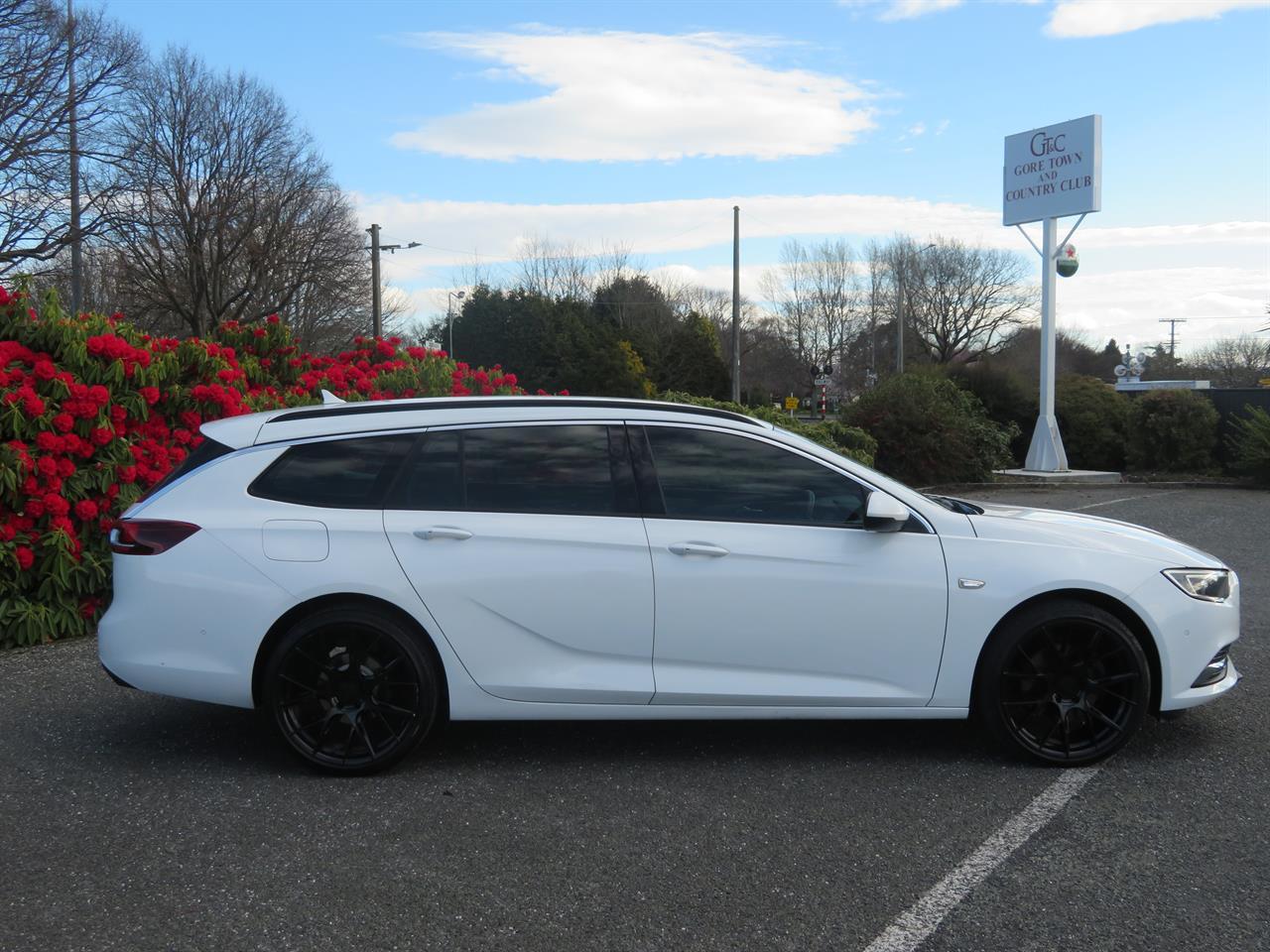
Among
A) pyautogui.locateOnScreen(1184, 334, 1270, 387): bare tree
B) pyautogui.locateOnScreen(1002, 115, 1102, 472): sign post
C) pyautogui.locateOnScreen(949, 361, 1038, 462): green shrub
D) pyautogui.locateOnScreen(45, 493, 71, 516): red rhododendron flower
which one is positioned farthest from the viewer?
pyautogui.locateOnScreen(1184, 334, 1270, 387): bare tree

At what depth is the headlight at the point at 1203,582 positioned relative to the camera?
4.59m

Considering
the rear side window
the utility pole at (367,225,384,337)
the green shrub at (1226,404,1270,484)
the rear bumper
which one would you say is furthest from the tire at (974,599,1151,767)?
the utility pole at (367,225,384,337)

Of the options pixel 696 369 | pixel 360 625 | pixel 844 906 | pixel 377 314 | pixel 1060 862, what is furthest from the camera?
pixel 696 369

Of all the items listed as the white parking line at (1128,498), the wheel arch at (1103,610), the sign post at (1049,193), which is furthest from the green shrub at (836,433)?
the wheel arch at (1103,610)

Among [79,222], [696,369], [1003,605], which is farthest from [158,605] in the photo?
[696,369]

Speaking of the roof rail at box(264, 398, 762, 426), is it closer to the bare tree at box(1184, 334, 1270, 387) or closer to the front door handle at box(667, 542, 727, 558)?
the front door handle at box(667, 542, 727, 558)

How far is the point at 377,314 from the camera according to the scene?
39.3 m

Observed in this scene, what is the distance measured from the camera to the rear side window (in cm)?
456

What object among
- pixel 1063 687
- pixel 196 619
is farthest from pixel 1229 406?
pixel 196 619

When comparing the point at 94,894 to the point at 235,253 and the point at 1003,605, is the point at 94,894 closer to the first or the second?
the point at 1003,605

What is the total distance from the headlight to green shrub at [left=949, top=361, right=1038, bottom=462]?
18942 mm

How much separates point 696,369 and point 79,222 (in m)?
35.7

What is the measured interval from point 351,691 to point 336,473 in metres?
0.91

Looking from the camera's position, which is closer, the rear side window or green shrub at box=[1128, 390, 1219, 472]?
the rear side window
